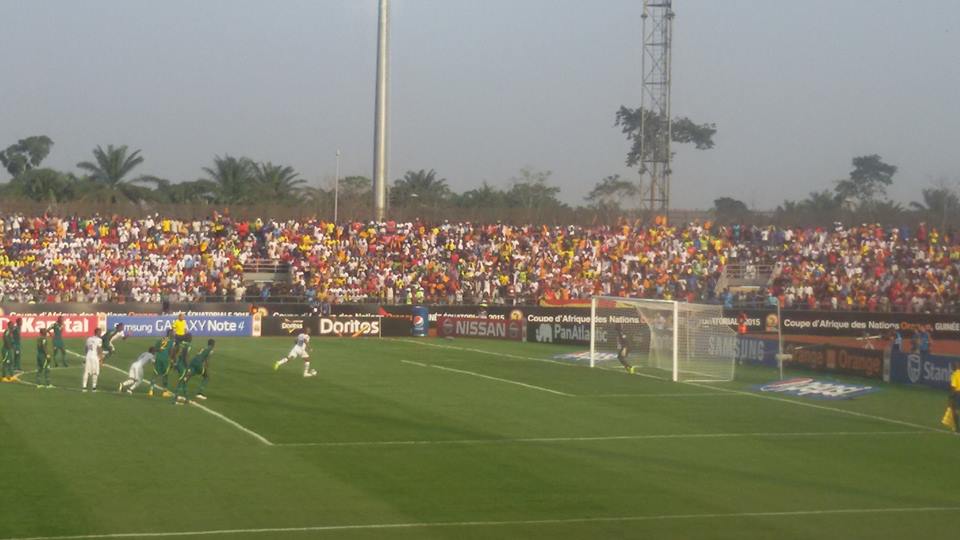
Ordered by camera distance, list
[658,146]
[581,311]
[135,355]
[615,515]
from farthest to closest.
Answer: [658,146] → [581,311] → [135,355] → [615,515]

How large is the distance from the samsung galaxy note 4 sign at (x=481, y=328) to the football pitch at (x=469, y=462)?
23171mm

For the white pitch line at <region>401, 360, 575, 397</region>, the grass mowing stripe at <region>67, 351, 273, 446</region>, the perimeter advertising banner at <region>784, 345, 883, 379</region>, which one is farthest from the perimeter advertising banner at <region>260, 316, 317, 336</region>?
the grass mowing stripe at <region>67, 351, 273, 446</region>

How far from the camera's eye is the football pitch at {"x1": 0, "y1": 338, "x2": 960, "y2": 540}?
56.9ft

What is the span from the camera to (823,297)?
212 feet

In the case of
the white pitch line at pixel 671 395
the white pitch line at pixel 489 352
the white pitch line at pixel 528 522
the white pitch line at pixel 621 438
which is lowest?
the white pitch line at pixel 528 522

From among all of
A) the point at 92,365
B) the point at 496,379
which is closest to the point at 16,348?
the point at 92,365

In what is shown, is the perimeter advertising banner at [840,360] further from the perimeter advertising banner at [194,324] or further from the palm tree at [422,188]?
the palm tree at [422,188]

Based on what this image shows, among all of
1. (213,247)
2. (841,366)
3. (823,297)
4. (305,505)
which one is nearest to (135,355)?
(213,247)

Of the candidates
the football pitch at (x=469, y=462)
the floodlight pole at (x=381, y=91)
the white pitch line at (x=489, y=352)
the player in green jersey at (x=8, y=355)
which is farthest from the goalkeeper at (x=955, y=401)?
the floodlight pole at (x=381, y=91)

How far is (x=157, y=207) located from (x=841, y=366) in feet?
131

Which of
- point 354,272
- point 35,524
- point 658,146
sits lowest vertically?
point 35,524

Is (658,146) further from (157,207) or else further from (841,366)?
(841,366)

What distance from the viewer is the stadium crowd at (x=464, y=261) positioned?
206ft

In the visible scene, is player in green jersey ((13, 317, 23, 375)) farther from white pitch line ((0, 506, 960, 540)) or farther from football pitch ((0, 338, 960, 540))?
white pitch line ((0, 506, 960, 540))
